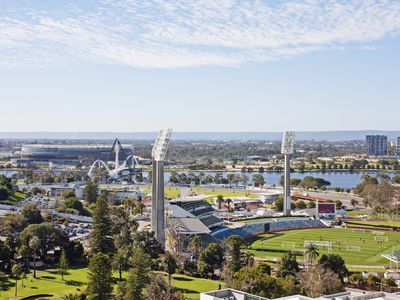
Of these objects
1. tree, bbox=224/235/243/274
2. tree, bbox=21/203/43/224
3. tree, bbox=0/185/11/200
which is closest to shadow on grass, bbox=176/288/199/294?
tree, bbox=224/235/243/274

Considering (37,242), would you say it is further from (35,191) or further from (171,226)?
(35,191)

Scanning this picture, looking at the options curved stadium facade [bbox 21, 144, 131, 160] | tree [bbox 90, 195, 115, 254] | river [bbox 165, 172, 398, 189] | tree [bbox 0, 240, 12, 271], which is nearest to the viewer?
tree [bbox 0, 240, 12, 271]

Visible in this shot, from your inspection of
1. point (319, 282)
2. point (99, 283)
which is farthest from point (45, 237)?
point (319, 282)

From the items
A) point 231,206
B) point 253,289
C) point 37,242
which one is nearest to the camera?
point 253,289

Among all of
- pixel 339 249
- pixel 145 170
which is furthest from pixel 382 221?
pixel 145 170

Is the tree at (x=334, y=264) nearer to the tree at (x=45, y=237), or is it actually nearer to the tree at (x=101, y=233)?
the tree at (x=101, y=233)

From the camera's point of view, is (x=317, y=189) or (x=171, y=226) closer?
(x=171, y=226)

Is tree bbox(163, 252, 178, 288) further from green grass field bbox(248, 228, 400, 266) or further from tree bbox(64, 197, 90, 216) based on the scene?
tree bbox(64, 197, 90, 216)
